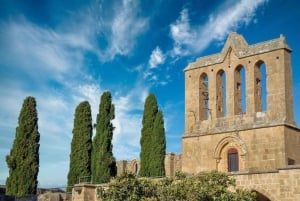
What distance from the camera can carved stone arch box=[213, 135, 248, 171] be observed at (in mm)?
24250

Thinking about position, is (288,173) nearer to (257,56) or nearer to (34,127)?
(257,56)

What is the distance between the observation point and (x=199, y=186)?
17.3 metres

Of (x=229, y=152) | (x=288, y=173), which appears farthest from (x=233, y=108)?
(x=288, y=173)

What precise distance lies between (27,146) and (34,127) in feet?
3.89

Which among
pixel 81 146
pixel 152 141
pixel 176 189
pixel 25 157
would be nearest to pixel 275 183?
pixel 176 189

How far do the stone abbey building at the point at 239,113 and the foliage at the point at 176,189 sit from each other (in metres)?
4.65

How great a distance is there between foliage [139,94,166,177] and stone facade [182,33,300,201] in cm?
216

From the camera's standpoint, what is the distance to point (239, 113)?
82.8ft

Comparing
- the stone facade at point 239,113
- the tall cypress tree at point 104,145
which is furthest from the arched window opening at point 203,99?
the tall cypress tree at point 104,145

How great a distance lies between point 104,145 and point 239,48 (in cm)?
881

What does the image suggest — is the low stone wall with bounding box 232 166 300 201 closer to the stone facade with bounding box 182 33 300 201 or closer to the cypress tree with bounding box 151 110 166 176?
the stone facade with bounding box 182 33 300 201

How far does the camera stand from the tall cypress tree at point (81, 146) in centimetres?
2897

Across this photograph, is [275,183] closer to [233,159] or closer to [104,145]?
[233,159]

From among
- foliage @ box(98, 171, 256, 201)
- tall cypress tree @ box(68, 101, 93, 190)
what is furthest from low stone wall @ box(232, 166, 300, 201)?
tall cypress tree @ box(68, 101, 93, 190)
